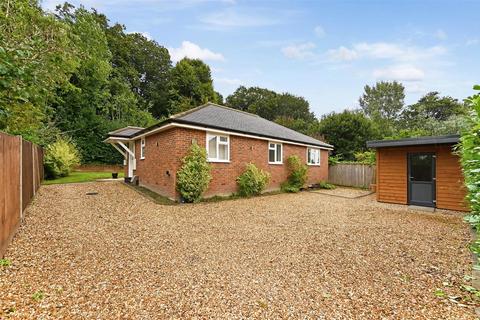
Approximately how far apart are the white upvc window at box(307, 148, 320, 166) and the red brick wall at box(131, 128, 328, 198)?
8.78 ft

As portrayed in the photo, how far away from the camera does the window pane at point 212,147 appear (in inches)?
399

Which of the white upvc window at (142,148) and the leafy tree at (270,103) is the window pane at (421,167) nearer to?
the white upvc window at (142,148)

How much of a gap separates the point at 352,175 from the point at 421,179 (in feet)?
25.1

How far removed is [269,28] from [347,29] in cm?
335

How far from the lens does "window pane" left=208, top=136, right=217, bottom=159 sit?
33.2 ft

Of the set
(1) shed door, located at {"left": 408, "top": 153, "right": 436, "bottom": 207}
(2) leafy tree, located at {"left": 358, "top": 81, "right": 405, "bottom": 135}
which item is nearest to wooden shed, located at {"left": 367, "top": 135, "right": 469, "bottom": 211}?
(1) shed door, located at {"left": 408, "top": 153, "right": 436, "bottom": 207}

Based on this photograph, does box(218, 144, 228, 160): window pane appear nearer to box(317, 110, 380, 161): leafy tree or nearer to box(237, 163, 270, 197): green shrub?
box(237, 163, 270, 197): green shrub

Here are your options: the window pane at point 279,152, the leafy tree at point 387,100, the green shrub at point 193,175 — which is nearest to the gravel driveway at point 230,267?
the green shrub at point 193,175

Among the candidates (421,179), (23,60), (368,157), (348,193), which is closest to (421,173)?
(421,179)

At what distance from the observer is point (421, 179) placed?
9.19 m

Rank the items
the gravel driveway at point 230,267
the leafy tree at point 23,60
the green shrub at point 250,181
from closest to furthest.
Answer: the gravel driveway at point 230,267 < the leafy tree at point 23,60 < the green shrub at point 250,181

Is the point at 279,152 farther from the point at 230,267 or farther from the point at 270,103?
the point at 270,103

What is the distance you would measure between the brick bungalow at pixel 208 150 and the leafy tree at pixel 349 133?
38.3 ft

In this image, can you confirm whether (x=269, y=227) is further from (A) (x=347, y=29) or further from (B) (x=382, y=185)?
(A) (x=347, y=29)
